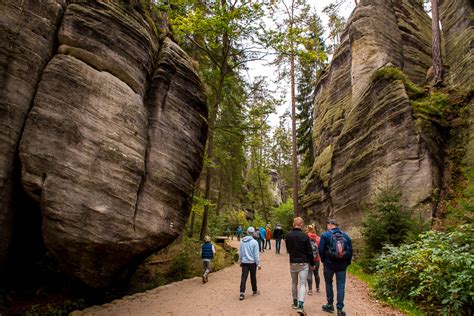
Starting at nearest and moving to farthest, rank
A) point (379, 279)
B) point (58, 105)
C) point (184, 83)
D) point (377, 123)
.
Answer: point (58, 105) → point (379, 279) → point (184, 83) → point (377, 123)

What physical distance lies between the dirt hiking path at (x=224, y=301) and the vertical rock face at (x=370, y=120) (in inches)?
212

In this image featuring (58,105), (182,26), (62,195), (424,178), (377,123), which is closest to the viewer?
(62,195)

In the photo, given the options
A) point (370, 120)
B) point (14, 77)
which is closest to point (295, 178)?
point (370, 120)

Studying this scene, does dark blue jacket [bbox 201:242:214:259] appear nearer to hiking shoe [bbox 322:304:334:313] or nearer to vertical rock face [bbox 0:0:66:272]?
hiking shoe [bbox 322:304:334:313]

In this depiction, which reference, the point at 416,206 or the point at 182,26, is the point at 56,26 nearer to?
the point at 182,26

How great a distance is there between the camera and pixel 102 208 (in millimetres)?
6832

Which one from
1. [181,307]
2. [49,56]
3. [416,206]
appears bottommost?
[181,307]

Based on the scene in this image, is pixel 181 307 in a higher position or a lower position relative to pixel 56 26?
lower

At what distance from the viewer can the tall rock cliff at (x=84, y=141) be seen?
21.1ft

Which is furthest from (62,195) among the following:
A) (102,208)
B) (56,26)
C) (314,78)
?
(314,78)

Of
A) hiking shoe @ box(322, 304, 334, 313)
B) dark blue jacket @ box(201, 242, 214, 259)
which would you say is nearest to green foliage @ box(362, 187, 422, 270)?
hiking shoe @ box(322, 304, 334, 313)

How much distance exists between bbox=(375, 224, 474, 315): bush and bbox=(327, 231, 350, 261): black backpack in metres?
1.80

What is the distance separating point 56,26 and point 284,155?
37.2 meters

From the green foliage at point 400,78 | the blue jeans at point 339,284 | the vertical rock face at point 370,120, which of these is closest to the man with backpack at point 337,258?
the blue jeans at point 339,284
